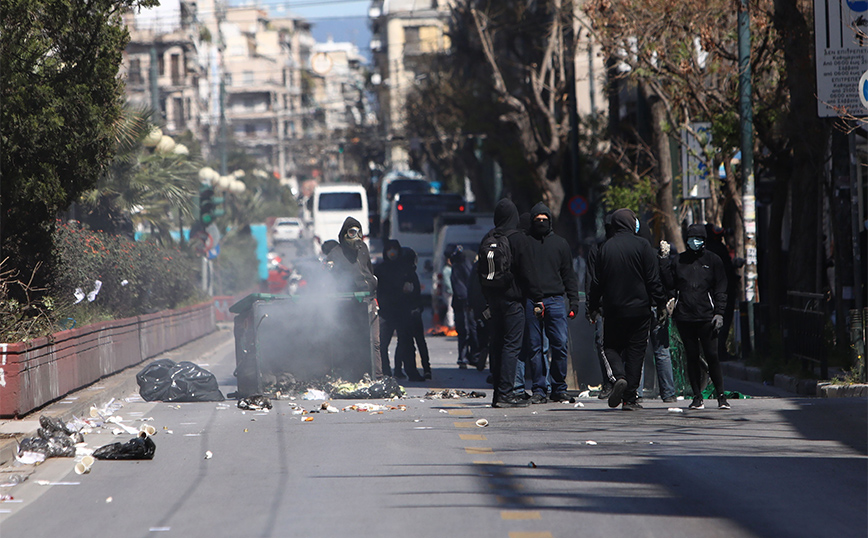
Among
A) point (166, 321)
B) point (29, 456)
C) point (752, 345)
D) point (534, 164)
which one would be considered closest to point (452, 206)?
point (534, 164)

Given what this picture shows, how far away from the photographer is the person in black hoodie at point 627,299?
35.3 ft

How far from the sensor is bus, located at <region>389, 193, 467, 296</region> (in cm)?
4234

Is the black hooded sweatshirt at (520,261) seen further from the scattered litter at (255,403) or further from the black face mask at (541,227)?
the scattered litter at (255,403)

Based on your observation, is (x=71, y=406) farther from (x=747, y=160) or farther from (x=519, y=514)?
(x=747, y=160)

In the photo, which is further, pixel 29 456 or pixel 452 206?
pixel 452 206

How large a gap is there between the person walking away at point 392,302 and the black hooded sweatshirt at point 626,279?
4.49m

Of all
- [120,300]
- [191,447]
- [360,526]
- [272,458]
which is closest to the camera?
[360,526]

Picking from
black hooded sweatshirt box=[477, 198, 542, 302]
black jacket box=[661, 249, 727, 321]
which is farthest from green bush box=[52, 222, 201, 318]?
black jacket box=[661, 249, 727, 321]

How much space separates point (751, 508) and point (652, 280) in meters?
4.44

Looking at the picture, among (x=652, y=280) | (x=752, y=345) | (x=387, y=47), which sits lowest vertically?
(x=752, y=345)

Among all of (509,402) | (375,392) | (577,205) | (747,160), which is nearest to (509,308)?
(509,402)

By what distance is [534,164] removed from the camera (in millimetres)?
34031

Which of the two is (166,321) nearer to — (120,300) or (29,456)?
(120,300)

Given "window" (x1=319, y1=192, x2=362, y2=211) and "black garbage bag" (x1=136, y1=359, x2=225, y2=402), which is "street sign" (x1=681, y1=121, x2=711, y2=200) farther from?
"window" (x1=319, y1=192, x2=362, y2=211)
